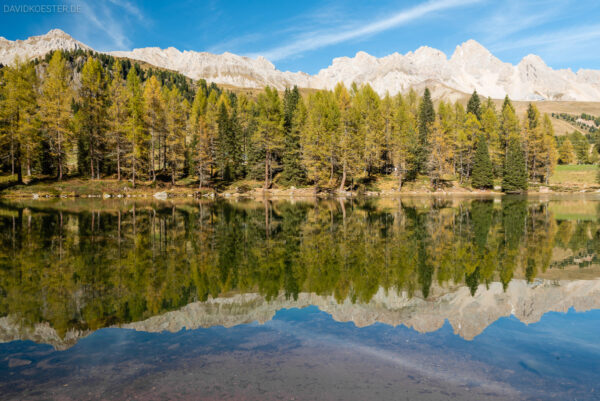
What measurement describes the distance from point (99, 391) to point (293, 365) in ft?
9.10

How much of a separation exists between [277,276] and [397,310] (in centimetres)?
417

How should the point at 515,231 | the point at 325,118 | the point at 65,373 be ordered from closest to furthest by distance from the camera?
the point at 65,373
the point at 515,231
the point at 325,118

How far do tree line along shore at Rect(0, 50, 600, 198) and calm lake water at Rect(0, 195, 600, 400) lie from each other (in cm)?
4310

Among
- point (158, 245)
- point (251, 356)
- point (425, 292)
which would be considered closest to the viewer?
point (251, 356)

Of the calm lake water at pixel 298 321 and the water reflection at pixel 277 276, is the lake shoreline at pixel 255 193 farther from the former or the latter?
the calm lake water at pixel 298 321

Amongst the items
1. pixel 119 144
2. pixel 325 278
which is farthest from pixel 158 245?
pixel 119 144

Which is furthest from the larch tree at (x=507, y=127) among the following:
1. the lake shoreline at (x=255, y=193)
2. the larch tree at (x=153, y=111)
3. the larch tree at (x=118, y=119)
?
the larch tree at (x=118, y=119)

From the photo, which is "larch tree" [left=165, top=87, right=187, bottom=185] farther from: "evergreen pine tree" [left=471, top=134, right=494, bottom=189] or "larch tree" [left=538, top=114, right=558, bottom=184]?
"larch tree" [left=538, top=114, right=558, bottom=184]

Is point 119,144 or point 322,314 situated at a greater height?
point 119,144

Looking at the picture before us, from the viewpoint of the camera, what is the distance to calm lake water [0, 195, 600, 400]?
5.40 meters

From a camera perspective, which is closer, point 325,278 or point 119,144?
point 325,278

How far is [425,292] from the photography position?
9953 millimetres

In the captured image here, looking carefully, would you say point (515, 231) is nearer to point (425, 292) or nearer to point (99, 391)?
point (425, 292)

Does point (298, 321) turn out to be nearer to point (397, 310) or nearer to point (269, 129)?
point (397, 310)
